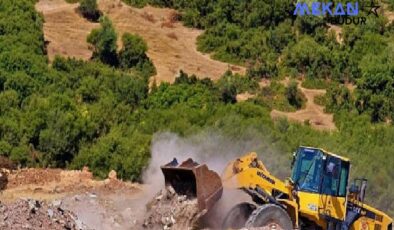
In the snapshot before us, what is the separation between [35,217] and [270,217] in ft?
15.4

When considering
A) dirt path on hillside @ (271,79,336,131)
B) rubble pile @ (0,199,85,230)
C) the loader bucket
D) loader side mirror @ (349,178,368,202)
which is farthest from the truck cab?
dirt path on hillside @ (271,79,336,131)

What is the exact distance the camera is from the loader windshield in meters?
17.9

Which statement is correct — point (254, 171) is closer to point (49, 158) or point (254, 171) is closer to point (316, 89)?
point (49, 158)

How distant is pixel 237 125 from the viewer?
32.4 meters

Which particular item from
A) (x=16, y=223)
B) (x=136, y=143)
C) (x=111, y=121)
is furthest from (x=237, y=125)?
(x=16, y=223)

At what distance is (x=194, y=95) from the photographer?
143ft

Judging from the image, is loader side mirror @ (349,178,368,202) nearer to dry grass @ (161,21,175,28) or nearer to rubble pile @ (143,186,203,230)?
rubble pile @ (143,186,203,230)

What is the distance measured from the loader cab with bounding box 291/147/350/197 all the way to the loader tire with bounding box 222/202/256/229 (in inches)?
48.6

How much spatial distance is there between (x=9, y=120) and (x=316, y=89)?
21525 mm

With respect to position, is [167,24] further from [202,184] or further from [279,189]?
[202,184]

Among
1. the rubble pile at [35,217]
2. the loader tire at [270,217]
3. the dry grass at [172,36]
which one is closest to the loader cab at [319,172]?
the loader tire at [270,217]

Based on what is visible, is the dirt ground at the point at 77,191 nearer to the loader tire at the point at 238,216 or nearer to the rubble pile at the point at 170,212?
the rubble pile at the point at 170,212
